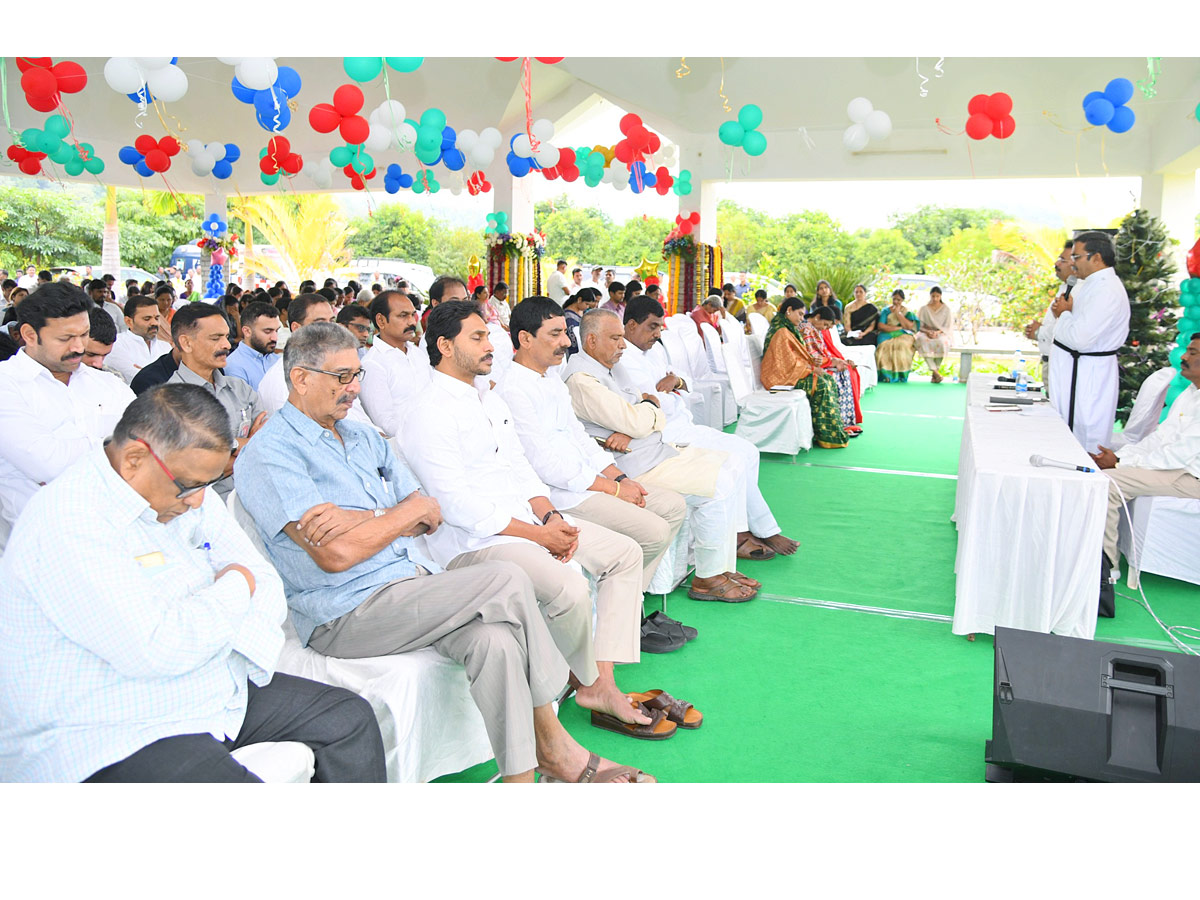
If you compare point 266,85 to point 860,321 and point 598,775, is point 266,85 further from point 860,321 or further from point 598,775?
point 860,321

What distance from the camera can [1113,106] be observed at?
24.6ft

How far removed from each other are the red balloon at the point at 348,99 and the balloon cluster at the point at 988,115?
5350 mm

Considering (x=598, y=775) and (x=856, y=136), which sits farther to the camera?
(x=856, y=136)

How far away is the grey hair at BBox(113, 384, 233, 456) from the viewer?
1731 millimetres

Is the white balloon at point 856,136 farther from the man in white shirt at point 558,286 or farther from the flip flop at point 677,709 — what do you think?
the flip flop at point 677,709

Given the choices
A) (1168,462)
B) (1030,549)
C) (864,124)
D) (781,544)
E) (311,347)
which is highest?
(864,124)

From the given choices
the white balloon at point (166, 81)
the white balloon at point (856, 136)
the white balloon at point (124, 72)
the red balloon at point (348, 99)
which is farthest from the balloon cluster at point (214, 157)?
the white balloon at point (856, 136)

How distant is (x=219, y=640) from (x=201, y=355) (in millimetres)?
2039

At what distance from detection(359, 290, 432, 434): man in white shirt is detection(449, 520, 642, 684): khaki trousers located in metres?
1.56

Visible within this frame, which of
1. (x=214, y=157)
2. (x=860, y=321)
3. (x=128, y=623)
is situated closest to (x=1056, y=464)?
(x=128, y=623)

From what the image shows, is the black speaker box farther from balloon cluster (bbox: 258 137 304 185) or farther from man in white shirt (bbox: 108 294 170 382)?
balloon cluster (bbox: 258 137 304 185)

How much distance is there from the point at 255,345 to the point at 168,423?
2.71 m
